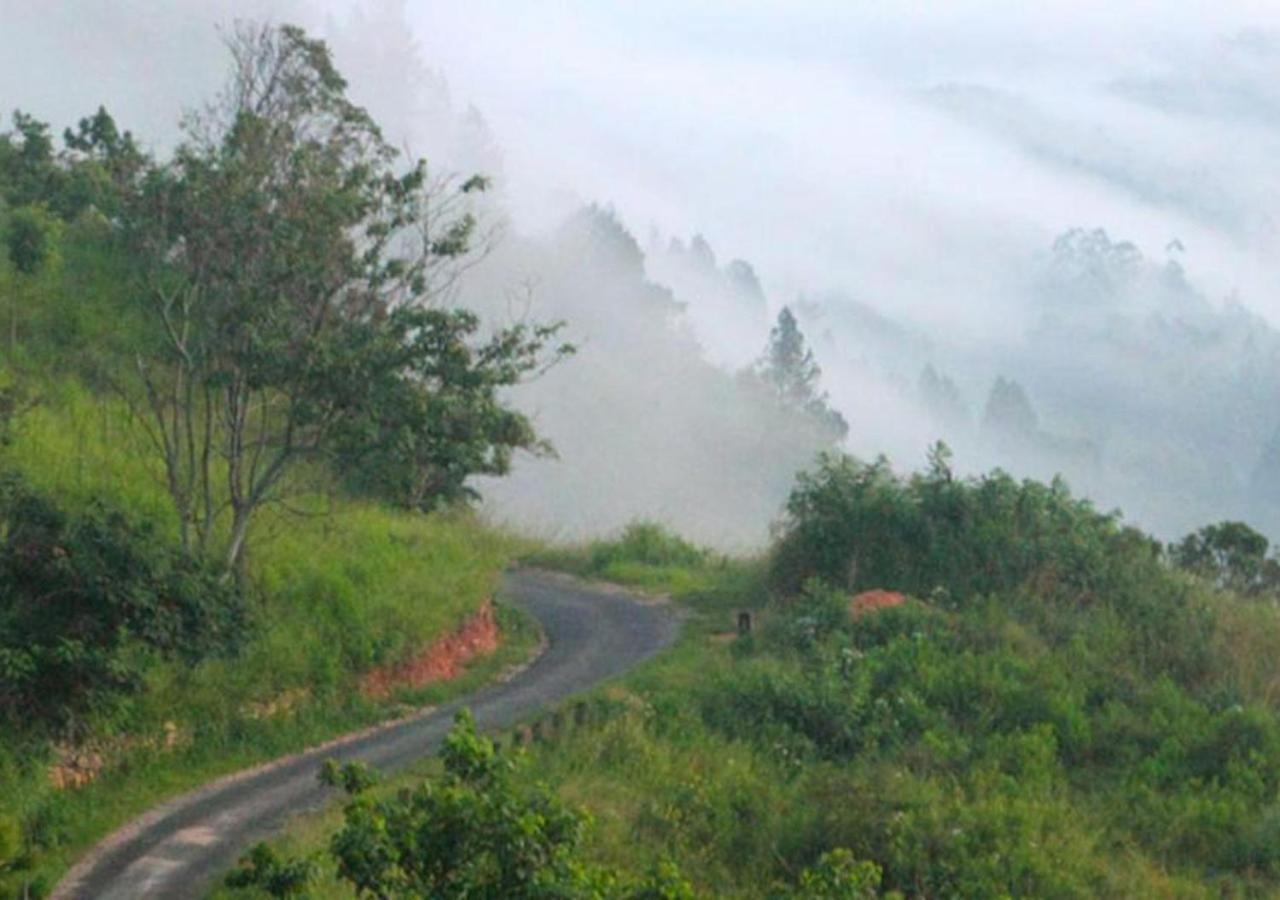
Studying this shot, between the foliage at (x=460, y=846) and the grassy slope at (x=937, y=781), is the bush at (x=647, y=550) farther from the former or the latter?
the foliage at (x=460, y=846)

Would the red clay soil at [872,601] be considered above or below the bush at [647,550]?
below

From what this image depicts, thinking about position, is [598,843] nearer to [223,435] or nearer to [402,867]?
[402,867]

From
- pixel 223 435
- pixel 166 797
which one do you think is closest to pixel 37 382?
pixel 223 435

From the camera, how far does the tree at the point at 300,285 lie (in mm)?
19141

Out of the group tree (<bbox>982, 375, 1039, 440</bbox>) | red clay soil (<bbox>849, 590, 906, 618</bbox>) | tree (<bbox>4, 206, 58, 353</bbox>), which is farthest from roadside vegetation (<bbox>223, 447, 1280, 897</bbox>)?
tree (<bbox>982, 375, 1039, 440</bbox>)

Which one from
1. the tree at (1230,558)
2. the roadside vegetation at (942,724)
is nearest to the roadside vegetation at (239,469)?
the roadside vegetation at (942,724)

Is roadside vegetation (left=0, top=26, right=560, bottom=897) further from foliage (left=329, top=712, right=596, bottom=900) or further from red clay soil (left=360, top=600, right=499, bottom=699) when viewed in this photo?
foliage (left=329, top=712, right=596, bottom=900)

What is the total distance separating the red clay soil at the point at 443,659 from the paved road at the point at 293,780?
70cm

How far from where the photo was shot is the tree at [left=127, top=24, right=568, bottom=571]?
19141 mm

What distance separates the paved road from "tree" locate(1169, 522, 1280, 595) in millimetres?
9270

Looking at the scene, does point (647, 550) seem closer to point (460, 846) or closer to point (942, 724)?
point (942, 724)

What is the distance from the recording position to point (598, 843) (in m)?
15.7

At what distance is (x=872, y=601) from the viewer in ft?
82.3

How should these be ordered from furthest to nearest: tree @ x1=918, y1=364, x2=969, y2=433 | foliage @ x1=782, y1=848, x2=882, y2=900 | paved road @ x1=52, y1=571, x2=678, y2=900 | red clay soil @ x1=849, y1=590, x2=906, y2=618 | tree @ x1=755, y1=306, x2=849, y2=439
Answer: tree @ x1=918, y1=364, x2=969, y2=433
tree @ x1=755, y1=306, x2=849, y2=439
red clay soil @ x1=849, y1=590, x2=906, y2=618
paved road @ x1=52, y1=571, x2=678, y2=900
foliage @ x1=782, y1=848, x2=882, y2=900
